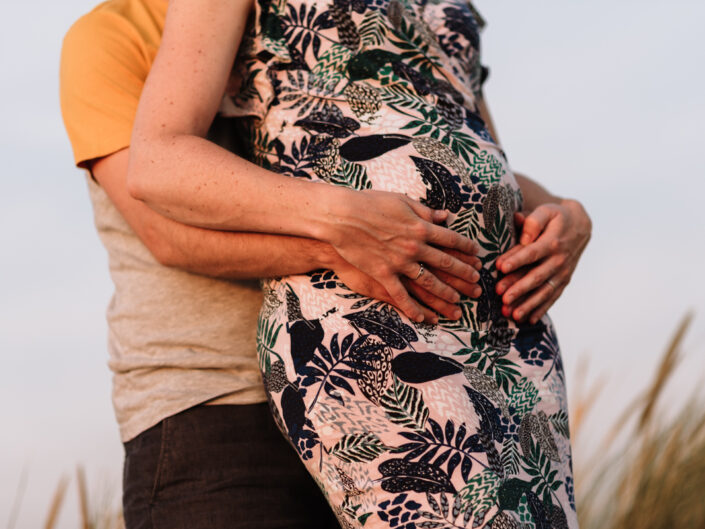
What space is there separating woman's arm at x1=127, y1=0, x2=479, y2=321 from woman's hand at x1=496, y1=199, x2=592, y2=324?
0.39 feet

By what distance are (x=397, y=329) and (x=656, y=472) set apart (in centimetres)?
176

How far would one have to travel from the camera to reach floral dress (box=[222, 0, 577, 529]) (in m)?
1.39

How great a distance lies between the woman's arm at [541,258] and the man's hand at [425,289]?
0.09 meters

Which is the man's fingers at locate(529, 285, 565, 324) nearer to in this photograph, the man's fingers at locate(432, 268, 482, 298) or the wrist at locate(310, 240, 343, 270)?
the man's fingers at locate(432, 268, 482, 298)

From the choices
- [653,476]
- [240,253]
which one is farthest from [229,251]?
[653,476]

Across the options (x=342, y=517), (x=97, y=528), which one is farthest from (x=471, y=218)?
(x=97, y=528)

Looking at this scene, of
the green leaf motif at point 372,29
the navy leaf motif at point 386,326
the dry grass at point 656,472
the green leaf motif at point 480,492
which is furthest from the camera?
the dry grass at point 656,472

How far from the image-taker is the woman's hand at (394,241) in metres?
1.49

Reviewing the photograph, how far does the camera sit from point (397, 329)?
1483mm

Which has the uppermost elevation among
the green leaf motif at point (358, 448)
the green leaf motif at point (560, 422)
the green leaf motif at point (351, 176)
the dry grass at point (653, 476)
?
the green leaf motif at point (351, 176)

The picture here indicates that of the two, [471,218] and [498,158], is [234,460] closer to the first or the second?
[471,218]

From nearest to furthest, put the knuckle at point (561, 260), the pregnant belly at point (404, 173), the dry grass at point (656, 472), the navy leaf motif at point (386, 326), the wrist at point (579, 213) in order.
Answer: the navy leaf motif at point (386, 326) < the pregnant belly at point (404, 173) < the knuckle at point (561, 260) < the wrist at point (579, 213) < the dry grass at point (656, 472)

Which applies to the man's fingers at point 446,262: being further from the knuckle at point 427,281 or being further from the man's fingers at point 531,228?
the man's fingers at point 531,228

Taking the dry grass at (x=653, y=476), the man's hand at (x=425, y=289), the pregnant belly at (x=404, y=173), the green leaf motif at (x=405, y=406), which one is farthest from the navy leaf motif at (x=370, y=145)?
the dry grass at (x=653, y=476)
